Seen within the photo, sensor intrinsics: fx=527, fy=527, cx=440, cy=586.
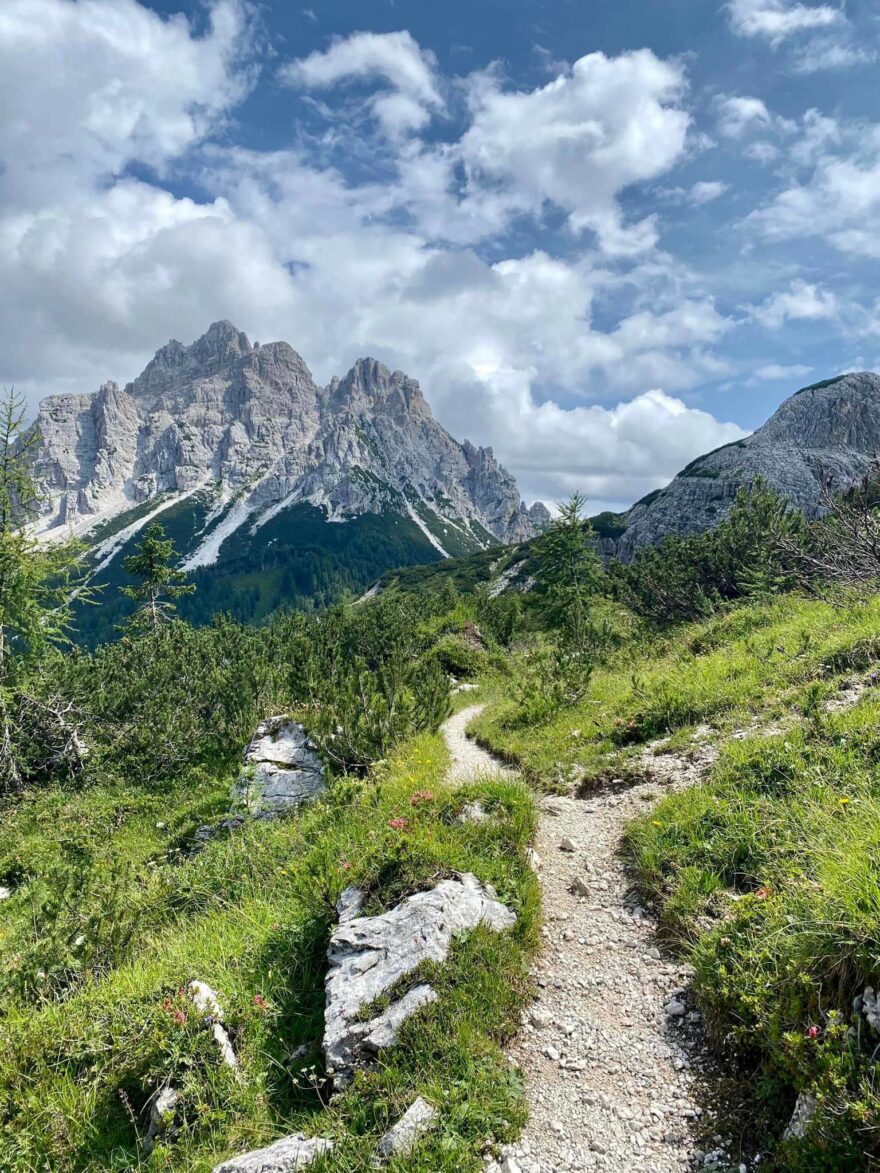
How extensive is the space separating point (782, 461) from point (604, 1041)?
10952 centimetres

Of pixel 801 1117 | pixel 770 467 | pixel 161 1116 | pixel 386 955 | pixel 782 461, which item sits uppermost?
pixel 782 461

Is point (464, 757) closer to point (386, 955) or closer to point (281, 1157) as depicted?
point (386, 955)

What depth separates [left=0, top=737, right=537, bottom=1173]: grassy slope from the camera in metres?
4.05

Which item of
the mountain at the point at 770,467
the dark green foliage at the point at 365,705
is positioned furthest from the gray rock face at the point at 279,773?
the mountain at the point at 770,467

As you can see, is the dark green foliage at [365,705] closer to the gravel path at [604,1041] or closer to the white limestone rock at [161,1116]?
the gravel path at [604,1041]

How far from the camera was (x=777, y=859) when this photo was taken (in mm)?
5207

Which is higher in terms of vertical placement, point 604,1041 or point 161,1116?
point 604,1041

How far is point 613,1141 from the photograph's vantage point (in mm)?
3615

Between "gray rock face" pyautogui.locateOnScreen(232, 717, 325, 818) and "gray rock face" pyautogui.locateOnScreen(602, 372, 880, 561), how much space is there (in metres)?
79.3

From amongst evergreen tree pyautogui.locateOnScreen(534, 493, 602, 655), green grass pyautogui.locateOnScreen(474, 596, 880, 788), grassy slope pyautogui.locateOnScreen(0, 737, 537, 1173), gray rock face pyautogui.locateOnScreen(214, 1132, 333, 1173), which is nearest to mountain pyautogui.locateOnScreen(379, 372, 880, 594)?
evergreen tree pyautogui.locateOnScreen(534, 493, 602, 655)

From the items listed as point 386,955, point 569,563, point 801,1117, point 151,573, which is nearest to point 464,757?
point 386,955

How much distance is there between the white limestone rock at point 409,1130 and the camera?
3.57 m

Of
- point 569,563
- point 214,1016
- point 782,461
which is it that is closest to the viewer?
point 214,1016

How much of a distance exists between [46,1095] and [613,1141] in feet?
15.3
